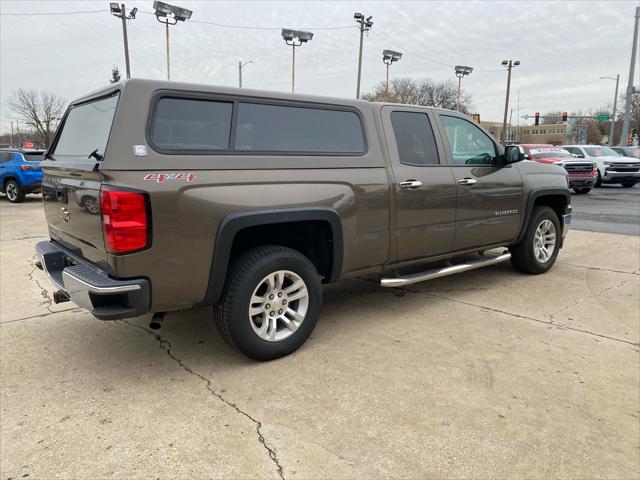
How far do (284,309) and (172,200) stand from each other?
1180mm

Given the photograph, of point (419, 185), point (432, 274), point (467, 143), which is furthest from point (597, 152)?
point (419, 185)

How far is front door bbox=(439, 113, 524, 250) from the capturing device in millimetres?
4789

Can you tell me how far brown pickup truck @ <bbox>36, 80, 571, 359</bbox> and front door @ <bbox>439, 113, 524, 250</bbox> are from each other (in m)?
0.03

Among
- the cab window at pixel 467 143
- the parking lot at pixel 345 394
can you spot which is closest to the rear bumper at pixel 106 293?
the parking lot at pixel 345 394

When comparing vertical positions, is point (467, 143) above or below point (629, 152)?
above

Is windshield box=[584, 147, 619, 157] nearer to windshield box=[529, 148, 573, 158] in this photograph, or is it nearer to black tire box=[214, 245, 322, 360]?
windshield box=[529, 148, 573, 158]

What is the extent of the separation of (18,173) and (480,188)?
1505cm

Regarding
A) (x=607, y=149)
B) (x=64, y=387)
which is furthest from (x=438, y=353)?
(x=607, y=149)

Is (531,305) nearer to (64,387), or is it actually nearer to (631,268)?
(631,268)

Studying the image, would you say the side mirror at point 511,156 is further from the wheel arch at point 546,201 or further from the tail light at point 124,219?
the tail light at point 124,219

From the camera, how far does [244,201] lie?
322cm

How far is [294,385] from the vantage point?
3.21 m

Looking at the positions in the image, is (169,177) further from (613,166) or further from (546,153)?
(613,166)

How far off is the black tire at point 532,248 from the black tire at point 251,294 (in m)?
3.27
